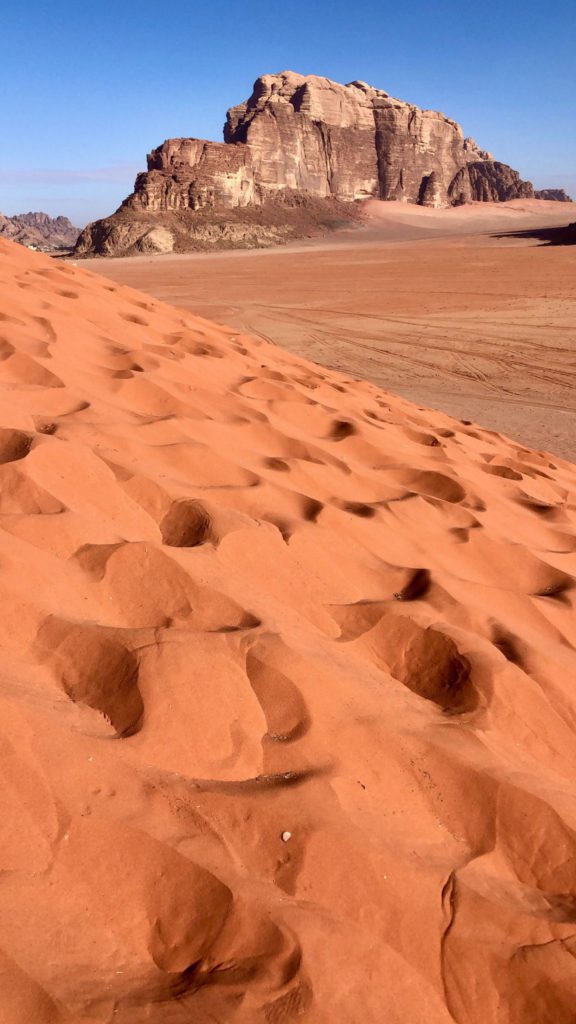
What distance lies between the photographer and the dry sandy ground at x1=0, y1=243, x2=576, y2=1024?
49.7 inches

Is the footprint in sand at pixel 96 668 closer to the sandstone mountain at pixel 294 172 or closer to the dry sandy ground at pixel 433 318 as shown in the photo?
the dry sandy ground at pixel 433 318

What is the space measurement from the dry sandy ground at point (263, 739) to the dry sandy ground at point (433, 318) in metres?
5.35

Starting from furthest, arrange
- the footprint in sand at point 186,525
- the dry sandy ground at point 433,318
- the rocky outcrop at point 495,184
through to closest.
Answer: the rocky outcrop at point 495,184 → the dry sandy ground at point 433,318 → the footprint in sand at point 186,525

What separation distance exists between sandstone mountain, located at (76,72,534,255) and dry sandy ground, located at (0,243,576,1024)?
49.5 metres

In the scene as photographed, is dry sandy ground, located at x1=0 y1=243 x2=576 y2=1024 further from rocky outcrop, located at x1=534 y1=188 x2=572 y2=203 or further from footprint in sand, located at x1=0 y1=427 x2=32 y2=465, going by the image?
rocky outcrop, located at x1=534 y1=188 x2=572 y2=203

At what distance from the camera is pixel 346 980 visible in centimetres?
125

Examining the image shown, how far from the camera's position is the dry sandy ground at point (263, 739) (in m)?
1.26

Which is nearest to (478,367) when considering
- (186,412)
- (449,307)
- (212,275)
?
(449,307)

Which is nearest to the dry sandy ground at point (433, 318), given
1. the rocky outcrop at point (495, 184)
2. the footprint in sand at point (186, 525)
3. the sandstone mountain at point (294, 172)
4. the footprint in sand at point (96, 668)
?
the footprint in sand at point (186, 525)

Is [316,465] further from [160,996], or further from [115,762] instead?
[160,996]

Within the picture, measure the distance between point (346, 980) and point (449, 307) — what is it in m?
18.1

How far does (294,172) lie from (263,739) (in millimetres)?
80346

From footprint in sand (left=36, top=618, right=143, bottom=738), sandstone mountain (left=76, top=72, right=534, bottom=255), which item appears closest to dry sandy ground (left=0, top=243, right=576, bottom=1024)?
footprint in sand (left=36, top=618, right=143, bottom=738)

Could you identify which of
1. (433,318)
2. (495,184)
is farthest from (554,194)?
(433,318)
